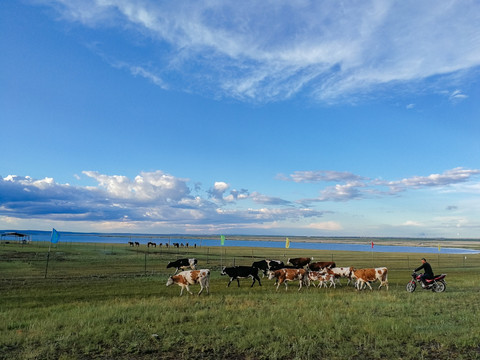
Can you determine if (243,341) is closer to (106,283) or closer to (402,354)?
(402,354)

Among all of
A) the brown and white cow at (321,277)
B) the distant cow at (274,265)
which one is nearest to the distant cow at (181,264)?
the distant cow at (274,265)

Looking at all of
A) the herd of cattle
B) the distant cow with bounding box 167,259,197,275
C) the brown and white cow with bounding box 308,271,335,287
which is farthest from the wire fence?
the brown and white cow with bounding box 308,271,335,287

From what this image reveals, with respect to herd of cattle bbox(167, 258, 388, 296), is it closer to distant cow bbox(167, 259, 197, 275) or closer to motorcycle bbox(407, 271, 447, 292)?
motorcycle bbox(407, 271, 447, 292)

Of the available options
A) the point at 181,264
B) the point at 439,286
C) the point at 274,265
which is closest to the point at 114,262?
the point at 181,264

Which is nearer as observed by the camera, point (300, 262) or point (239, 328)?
point (239, 328)

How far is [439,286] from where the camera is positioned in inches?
777

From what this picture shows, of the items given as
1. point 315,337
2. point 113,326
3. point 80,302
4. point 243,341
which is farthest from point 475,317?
point 80,302

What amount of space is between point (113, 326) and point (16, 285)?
14104 millimetres

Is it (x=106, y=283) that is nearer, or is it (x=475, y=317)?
(x=475, y=317)

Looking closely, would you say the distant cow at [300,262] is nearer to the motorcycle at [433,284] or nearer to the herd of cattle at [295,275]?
the herd of cattle at [295,275]

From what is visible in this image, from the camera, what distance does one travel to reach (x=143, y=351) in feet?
28.4

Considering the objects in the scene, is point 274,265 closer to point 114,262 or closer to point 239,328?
point 114,262

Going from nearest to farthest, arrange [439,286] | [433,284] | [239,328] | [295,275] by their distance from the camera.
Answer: [239,328], [439,286], [433,284], [295,275]

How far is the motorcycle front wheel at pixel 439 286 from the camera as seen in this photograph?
1953 centimetres
